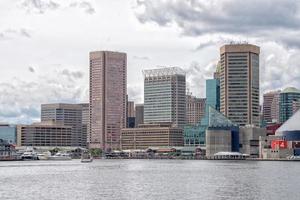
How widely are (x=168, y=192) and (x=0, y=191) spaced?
24.7 m

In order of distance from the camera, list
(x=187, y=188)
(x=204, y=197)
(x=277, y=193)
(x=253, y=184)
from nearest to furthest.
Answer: (x=204, y=197), (x=277, y=193), (x=187, y=188), (x=253, y=184)

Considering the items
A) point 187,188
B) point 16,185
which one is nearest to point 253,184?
point 187,188

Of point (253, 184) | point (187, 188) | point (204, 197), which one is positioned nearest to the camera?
point (204, 197)

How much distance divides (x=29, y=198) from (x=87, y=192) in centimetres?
1118

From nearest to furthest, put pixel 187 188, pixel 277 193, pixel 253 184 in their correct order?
pixel 277 193 < pixel 187 188 < pixel 253 184

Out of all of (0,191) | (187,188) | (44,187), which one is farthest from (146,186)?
(0,191)

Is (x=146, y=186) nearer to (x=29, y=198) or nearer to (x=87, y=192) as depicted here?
(x=87, y=192)

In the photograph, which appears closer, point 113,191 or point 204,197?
point 204,197

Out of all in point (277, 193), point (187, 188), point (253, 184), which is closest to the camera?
point (277, 193)

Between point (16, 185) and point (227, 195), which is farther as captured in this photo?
point (16, 185)

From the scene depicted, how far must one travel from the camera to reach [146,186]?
367ft

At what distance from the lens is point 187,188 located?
107000 mm

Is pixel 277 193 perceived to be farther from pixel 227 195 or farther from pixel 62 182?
pixel 62 182

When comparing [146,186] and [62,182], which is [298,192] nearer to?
[146,186]
